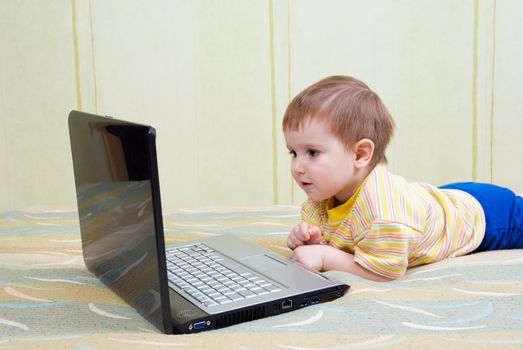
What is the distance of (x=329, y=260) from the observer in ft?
3.92

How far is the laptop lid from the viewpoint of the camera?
0.82m

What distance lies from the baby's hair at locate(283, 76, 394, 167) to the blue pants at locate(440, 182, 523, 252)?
289 mm

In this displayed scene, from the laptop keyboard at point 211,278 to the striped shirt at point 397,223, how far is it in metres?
0.24

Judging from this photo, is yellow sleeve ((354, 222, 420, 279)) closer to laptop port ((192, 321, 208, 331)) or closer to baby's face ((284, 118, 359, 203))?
baby's face ((284, 118, 359, 203))

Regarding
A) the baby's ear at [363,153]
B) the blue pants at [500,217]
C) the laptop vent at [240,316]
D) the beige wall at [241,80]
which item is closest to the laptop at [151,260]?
the laptop vent at [240,316]

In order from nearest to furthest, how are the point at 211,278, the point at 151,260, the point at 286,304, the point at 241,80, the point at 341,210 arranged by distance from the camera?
the point at 151,260 < the point at 286,304 < the point at 211,278 < the point at 341,210 < the point at 241,80

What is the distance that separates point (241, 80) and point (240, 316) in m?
1.81

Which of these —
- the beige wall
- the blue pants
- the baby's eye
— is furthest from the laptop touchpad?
the beige wall

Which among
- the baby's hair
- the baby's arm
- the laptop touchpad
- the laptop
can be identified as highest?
the baby's hair

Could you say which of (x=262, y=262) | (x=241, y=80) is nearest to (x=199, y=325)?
(x=262, y=262)

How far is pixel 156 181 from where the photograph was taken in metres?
0.80

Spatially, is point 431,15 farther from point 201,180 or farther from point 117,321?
point 117,321

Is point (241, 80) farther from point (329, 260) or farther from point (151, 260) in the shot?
point (151, 260)

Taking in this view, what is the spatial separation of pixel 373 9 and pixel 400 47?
7.4 inches
